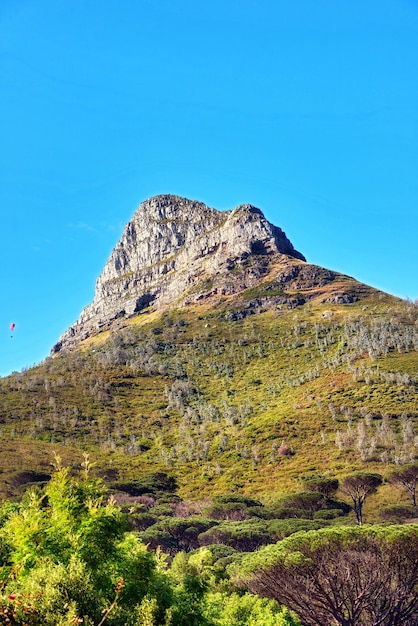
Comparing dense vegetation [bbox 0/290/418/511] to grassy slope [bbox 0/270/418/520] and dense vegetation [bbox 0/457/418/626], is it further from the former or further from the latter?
dense vegetation [bbox 0/457/418/626]

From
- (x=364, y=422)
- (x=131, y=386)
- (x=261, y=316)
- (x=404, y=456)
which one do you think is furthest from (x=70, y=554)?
(x=261, y=316)

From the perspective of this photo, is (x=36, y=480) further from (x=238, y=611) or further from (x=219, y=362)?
(x=219, y=362)

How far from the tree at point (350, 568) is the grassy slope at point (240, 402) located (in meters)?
47.4

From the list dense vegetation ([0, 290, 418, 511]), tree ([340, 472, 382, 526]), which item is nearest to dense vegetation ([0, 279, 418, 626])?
tree ([340, 472, 382, 526])

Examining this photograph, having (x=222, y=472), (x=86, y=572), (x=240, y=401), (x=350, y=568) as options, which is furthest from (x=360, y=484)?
(x=240, y=401)

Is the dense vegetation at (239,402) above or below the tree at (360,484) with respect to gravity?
above

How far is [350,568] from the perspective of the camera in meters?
27.0

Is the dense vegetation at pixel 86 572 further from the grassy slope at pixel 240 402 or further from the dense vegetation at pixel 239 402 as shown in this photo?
the grassy slope at pixel 240 402

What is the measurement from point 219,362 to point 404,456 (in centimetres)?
8085

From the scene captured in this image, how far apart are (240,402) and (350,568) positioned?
335 ft

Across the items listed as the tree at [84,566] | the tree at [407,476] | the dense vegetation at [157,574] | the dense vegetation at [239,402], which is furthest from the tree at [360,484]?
the tree at [84,566]

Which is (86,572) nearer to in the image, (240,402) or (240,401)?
(240,402)

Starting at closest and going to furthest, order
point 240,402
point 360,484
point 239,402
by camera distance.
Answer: point 360,484, point 240,402, point 239,402

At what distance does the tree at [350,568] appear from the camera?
88.7 feet
